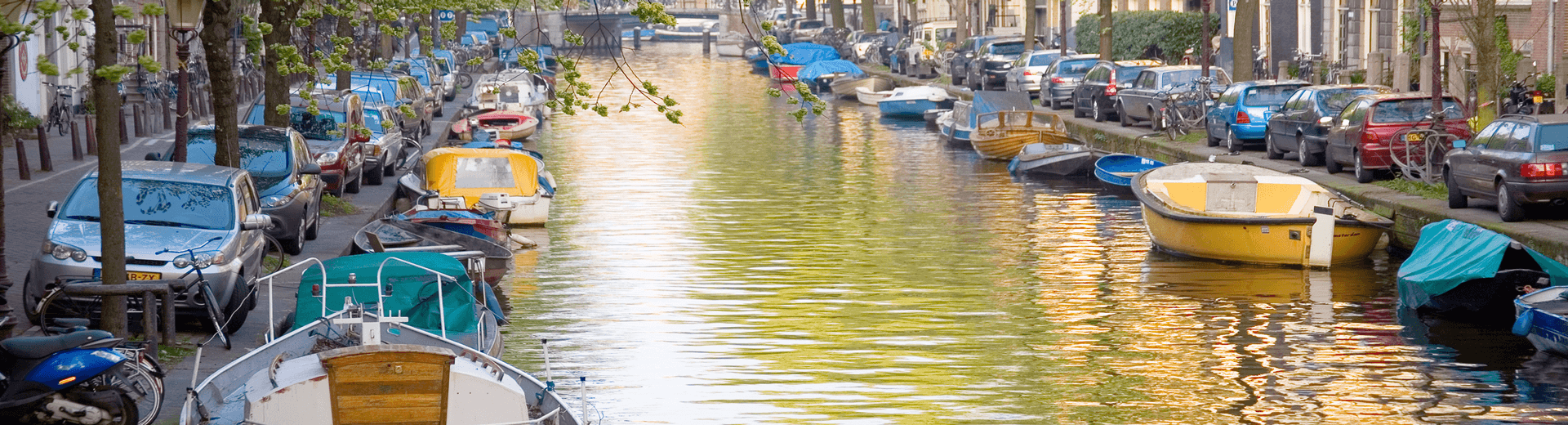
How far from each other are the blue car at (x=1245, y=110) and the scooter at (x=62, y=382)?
80.3 ft

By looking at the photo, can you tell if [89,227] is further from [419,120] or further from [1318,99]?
[419,120]

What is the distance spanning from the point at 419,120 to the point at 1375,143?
69.6 ft

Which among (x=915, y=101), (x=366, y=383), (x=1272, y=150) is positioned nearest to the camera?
(x=366, y=383)

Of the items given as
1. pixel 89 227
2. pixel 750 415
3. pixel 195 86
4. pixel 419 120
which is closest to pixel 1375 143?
pixel 750 415

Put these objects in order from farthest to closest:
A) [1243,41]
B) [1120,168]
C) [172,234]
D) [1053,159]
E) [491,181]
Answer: [1243,41]
[1053,159]
[1120,168]
[491,181]
[172,234]

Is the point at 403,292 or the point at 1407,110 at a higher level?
the point at 1407,110

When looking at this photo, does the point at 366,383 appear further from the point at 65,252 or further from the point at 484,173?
the point at 484,173

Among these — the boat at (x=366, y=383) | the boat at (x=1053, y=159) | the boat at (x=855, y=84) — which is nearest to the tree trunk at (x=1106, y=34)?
the boat at (x=855, y=84)

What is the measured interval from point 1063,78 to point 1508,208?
26.6m

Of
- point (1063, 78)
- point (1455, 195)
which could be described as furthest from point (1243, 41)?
point (1455, 195)

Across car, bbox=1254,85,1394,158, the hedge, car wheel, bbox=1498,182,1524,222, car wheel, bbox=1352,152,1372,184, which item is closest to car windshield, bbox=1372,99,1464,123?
car wheel, bbox=1352,152,1372,184

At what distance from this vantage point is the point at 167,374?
42.9ft

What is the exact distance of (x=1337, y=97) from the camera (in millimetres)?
29641

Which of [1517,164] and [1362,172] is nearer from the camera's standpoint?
[1517,164]
